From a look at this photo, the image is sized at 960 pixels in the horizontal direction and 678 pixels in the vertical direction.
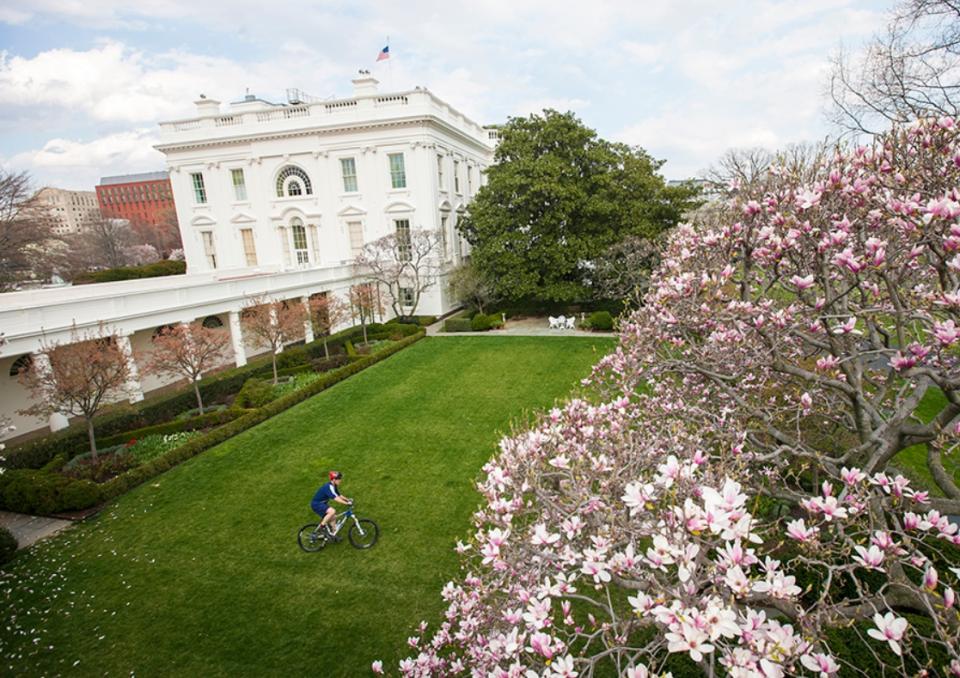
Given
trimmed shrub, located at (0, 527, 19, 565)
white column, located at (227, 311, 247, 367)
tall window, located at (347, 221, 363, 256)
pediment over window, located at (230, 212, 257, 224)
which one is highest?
pediment over window, located at (230, 212, 257, 224)

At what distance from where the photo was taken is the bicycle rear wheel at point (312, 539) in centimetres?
884

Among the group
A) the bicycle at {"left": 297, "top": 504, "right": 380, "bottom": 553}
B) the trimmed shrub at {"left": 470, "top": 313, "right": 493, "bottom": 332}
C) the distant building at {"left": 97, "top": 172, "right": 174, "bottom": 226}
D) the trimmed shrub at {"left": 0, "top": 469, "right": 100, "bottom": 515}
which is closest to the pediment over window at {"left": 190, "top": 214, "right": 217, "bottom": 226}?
the trimmed shrub at {"left": 470, "top": 313, "right": 493, "bottom": 332}

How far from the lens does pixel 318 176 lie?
29625 mm

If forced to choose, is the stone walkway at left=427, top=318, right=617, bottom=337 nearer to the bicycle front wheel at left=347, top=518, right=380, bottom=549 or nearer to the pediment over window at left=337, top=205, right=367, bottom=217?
the pediment over window at left=337, top=205, right=367, bottom=217

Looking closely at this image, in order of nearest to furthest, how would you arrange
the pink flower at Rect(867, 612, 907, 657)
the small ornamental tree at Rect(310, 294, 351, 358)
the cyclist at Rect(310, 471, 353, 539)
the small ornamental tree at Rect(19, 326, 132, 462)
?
the pink flower at Rect(867, 612, 907, 657) → the cyclist at Rect(310, 471, 353, 539) → the small ornamental tree at Rect(19, 326, 132, 462) → the small ornamental tree at Rect(310, 294, 351, 358)

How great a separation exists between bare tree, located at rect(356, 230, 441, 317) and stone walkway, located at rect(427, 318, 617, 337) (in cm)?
193

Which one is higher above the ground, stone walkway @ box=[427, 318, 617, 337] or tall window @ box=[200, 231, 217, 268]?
tall window @ box=[200, 231, 217, 268]

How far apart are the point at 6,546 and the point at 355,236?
2355cm

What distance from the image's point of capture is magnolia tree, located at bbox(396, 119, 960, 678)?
8.66 ft

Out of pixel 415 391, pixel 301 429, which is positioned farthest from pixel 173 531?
pixel 415 391

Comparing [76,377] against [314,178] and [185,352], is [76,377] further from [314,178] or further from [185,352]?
[314,178]

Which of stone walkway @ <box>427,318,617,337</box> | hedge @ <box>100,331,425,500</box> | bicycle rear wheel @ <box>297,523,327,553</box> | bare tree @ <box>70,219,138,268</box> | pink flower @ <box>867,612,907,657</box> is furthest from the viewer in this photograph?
bare tree @ <box>70,219,138,268</box>

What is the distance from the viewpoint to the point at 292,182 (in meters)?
30.5

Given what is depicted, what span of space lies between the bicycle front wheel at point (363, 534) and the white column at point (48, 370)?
9.24 meters
